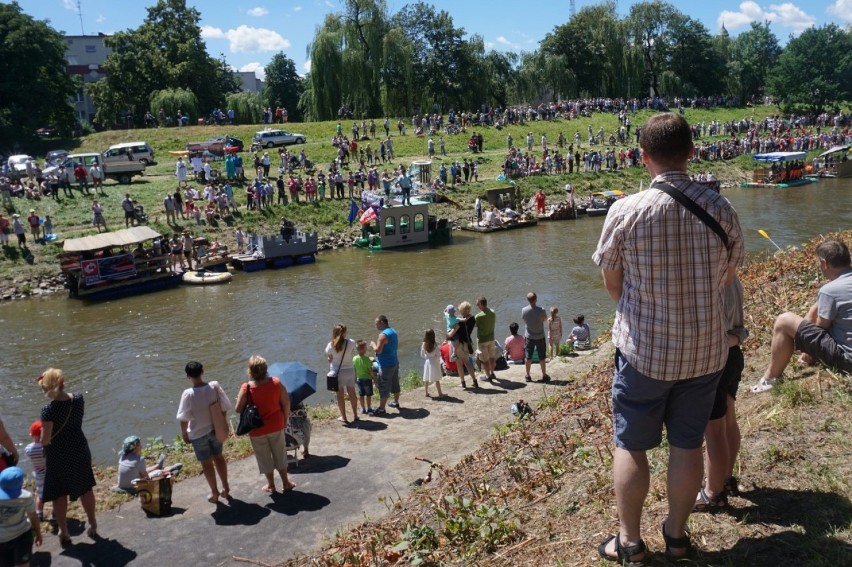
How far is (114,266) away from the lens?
2634 centimetres

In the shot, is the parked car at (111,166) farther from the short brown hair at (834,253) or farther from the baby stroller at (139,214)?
the short brown hair at (834,253)

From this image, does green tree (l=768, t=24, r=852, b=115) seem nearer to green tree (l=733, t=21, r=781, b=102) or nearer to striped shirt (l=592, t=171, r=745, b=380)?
green tree (l=733, t=21, r=781, b=102)

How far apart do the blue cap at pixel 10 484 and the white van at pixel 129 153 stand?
3715 centimetres

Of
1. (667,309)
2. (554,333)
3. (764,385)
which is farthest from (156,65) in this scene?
(667,309)

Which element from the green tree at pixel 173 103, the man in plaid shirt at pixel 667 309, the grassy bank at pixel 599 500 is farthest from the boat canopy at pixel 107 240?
the green tree at pixel 173 103

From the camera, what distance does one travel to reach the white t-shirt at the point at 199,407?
7.36 metres

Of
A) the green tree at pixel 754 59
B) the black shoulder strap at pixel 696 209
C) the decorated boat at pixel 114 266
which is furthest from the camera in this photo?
the green tree at pixel 754 59

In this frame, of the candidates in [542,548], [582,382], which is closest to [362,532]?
[542,548]

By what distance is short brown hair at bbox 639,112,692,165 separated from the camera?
337 cm

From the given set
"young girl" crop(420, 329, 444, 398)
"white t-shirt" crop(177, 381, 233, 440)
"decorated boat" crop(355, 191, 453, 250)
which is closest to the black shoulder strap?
"white t-shirt" crop(177, 381, 233, 440)

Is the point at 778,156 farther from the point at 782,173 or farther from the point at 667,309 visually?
the point at 667,309

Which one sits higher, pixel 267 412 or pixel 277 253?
pixel 267 412

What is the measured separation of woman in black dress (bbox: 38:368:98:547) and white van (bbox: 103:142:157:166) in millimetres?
35857

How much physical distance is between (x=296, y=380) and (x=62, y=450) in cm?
281
